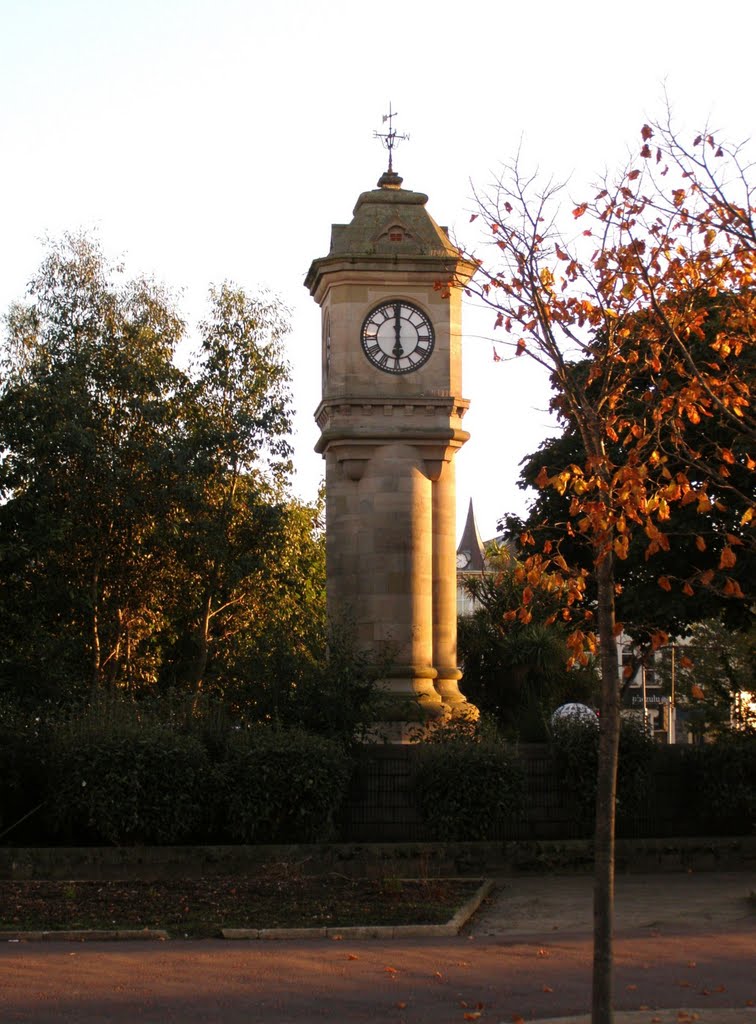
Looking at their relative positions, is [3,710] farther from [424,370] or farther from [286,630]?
[424,370]

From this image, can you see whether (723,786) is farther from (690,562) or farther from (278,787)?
(278,787)

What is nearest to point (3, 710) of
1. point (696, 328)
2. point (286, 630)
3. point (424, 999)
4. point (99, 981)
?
point (286, 630)

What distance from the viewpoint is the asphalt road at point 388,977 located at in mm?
11555

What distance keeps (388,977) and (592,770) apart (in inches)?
401

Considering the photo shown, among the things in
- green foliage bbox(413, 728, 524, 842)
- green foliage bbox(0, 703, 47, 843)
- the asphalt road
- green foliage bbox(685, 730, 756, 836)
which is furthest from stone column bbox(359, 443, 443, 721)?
the asphalt road

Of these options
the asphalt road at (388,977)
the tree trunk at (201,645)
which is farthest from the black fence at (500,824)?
the tree trunk at (201,645)

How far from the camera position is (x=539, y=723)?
2569 cm

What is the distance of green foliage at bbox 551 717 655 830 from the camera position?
22.8 meters

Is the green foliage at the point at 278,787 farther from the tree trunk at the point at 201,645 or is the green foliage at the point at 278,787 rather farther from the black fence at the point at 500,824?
the tree trunk at the point at 201,645

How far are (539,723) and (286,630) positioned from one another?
4.42 metres

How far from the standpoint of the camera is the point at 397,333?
27.7 m

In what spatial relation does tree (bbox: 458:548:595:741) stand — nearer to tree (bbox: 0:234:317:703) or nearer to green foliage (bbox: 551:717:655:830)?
tree (bbox: 0:234:317:703)

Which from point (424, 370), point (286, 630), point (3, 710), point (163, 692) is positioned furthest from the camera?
point (163, 692)

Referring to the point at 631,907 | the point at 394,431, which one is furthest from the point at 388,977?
the point at 394,431
